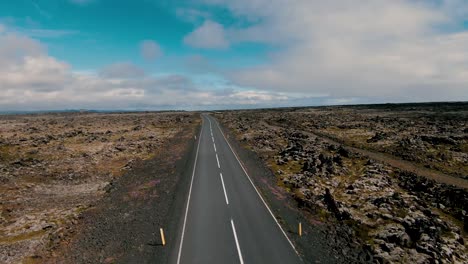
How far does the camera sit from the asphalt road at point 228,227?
18797mm

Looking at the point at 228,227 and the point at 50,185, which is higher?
the point at 50,185

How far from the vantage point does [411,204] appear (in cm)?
2781

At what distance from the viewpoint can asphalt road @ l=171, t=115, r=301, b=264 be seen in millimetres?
18797

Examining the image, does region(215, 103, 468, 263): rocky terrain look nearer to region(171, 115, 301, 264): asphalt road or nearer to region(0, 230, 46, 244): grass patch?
region(171, 115, 301, 264): asphalt road

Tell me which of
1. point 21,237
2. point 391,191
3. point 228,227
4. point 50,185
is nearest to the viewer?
point 228,227

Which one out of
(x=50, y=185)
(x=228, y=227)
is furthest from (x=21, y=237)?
(x=228, y=227)

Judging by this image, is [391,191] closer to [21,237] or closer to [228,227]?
[228,227]

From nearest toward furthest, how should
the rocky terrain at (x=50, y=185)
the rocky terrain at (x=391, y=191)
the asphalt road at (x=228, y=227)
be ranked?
the asphalt road at (x=228, y=227), the rocky terrain at (x=391, y=191), the rocky terrain at (x=50, y=185)

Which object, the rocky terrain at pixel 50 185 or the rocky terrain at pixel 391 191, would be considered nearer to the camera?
the rocky terrain at pixel 391 191

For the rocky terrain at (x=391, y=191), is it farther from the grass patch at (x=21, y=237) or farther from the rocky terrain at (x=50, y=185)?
the grass patch at (x=21, y=237)

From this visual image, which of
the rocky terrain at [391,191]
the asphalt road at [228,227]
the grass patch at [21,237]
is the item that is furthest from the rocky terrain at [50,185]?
the rocky terrain at [391,191]

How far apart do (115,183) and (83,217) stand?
10.2 meters

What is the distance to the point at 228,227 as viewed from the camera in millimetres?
22828

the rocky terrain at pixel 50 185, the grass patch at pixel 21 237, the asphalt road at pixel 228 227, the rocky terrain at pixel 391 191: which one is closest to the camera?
the asphalt road at pixel 228 227
